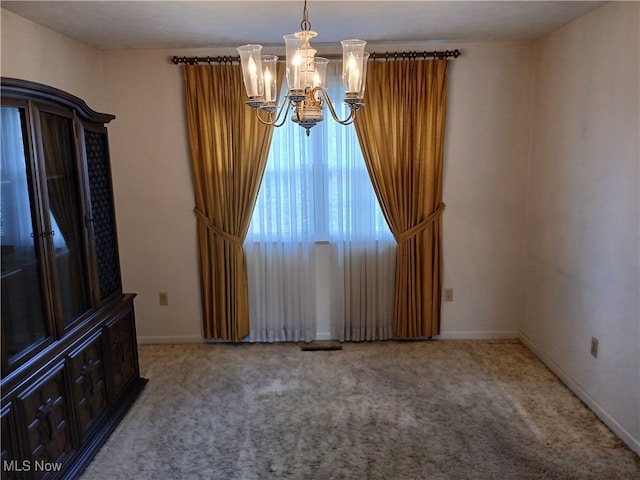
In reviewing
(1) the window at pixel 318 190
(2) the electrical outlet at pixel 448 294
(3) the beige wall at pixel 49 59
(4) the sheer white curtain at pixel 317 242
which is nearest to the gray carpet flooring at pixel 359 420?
(4) the sheer white curtain at pixel 317 242

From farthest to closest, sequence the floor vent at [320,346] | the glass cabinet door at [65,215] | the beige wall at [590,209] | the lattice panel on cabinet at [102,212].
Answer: the floor vent at [320,346], the lattice panel on cabinet at [102,212], the beige wall at [590,209], the glass cabinet door at [65,215]

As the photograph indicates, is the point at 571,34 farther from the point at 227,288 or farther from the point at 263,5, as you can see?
the point at 227,288

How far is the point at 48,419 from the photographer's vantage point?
2.14 meters

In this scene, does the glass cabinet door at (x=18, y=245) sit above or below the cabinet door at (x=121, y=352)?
above

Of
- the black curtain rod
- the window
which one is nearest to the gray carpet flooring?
the window

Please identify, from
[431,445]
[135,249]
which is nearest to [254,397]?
[431,445]

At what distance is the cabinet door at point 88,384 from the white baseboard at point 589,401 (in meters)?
2.96

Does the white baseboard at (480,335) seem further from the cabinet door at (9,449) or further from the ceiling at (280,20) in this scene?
the cabinet door at (9,449)

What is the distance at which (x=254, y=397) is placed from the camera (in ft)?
10.1

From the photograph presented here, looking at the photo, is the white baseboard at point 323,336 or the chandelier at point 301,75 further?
the white baseboard at point 323,336

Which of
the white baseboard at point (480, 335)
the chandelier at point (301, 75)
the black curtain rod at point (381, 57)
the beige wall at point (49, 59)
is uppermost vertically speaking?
the black curtain rod at point (381, 57)

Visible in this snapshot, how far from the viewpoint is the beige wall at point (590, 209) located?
8.17 ft

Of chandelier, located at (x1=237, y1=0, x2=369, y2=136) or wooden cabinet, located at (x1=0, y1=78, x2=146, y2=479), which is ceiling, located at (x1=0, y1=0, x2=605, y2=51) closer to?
wooden cabinet, located at (x1=0, y1=78, x2=146, y2=479)

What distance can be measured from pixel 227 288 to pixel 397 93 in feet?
6.81
